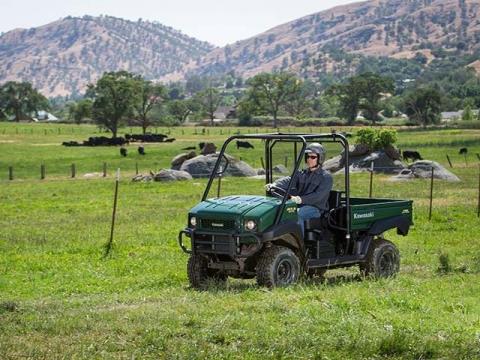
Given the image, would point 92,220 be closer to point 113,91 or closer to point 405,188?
point 405,188

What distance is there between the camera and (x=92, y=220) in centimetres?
3041

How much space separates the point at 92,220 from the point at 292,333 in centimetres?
2078

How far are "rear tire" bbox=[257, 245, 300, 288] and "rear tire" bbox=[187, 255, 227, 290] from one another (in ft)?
3.80

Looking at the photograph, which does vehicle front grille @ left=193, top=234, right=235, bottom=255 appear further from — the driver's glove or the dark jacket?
the dark jacket

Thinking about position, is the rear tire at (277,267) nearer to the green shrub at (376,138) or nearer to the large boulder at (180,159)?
the green shrub at (376,138)

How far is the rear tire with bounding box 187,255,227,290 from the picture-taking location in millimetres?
15273

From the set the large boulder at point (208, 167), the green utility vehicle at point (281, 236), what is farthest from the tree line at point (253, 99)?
the green utility vehicle at point (281, 236)

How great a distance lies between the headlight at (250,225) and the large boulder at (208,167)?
3807 centimetres

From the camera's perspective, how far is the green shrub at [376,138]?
56531 millimetres

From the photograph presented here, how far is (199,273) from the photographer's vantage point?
1533cm

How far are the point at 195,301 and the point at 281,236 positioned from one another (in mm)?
2212

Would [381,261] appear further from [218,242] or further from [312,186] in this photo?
[218,242]

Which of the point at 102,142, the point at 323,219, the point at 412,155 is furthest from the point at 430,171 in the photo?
the point at 102,142

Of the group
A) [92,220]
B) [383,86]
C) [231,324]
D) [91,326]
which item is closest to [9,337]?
[91,326]
